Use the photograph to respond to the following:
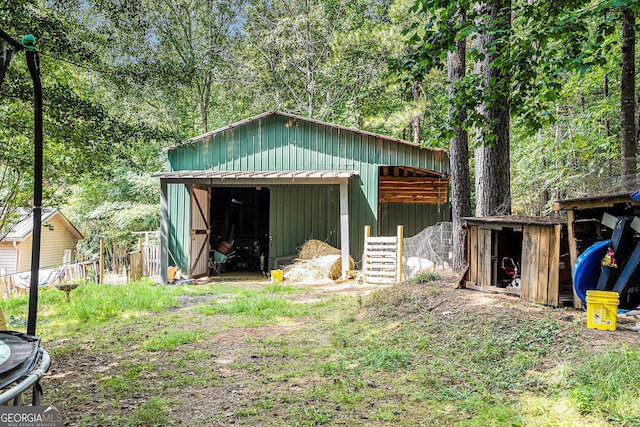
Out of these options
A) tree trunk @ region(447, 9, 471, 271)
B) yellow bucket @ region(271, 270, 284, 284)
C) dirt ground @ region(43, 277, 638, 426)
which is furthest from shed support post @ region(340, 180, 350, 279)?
dirt ground @ region(43, 277, 638, 426)

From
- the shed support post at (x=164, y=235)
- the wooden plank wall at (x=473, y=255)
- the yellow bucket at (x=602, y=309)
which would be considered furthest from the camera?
the shed support post at (x=164, y=235)

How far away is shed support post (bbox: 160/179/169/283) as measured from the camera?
10.7m

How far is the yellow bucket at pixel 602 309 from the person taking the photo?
4.09 meters

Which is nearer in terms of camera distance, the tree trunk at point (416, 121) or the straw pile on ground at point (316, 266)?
the straw pile on ground at point (316, 266)

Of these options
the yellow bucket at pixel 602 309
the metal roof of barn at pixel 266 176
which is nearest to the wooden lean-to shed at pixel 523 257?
the yellow bucket at pixel 602 309

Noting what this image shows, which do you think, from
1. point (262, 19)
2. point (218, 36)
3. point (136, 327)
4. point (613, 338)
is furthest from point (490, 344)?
point (218, 36)

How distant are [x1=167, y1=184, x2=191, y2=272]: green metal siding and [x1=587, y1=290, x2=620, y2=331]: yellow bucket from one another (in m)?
9.63

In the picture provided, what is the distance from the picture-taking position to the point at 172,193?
11789 mm

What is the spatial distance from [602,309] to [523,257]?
4.76 ft

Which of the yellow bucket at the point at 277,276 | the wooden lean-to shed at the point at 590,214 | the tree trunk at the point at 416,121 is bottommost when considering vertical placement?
the yellow bucket at the point at 277,276

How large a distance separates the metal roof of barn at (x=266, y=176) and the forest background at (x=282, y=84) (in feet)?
5.15

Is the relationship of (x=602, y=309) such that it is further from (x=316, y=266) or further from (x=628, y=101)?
(x=316, y=266)

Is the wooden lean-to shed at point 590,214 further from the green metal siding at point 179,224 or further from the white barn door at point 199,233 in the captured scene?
the green metal siding at point 179,224
